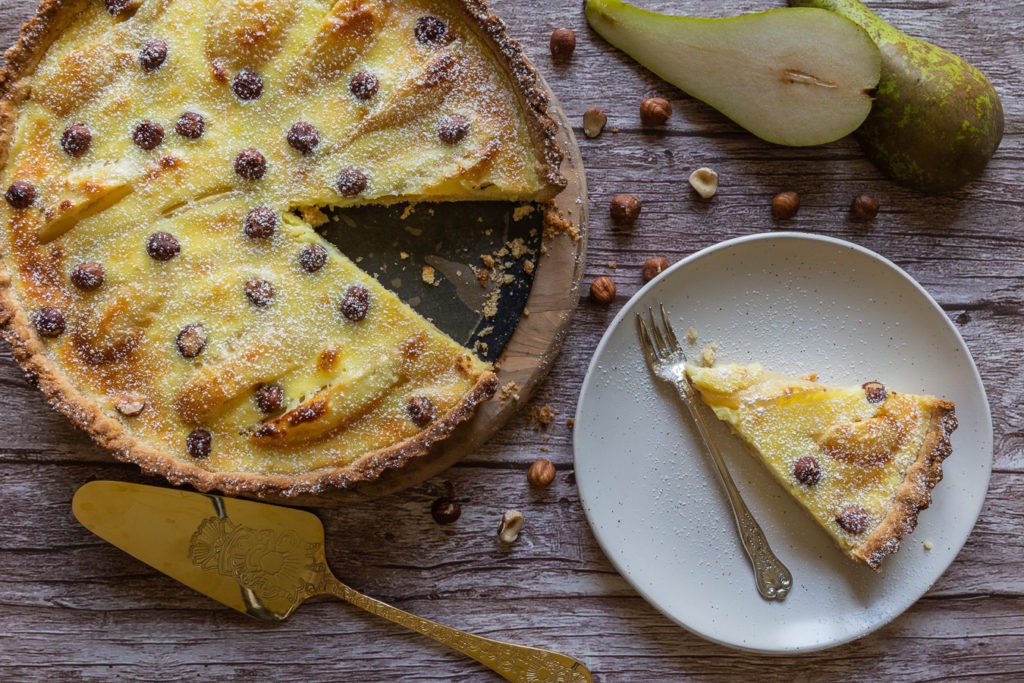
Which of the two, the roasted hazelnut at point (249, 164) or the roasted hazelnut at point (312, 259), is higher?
the roasted hazelnut at point (249, 164)

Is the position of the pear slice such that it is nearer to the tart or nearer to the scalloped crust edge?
the tart

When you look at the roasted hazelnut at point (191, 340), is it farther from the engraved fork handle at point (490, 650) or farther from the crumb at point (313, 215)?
the engraved fork handle at point (490, 650)

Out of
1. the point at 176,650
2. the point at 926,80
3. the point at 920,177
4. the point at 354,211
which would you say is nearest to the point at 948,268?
the point at 920,177

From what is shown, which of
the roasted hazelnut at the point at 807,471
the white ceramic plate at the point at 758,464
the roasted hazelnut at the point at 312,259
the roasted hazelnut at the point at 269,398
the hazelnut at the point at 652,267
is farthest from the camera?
the hazelnut at the point at 652,267

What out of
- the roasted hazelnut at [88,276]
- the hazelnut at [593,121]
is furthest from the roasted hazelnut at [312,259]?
the hazelnut at [593,121]

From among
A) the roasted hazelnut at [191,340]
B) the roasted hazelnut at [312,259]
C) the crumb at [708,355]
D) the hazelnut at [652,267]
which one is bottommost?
the crumb at [708,355]

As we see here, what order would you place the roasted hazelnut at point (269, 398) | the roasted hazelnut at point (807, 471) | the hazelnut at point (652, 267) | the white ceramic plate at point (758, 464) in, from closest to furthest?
the roasted hazelnut at point (269, 398) → the roasted hazelnut at point (807, 471) → the white ceramic plate at point (758, 464) → the hazelnut at point (652, 267)
